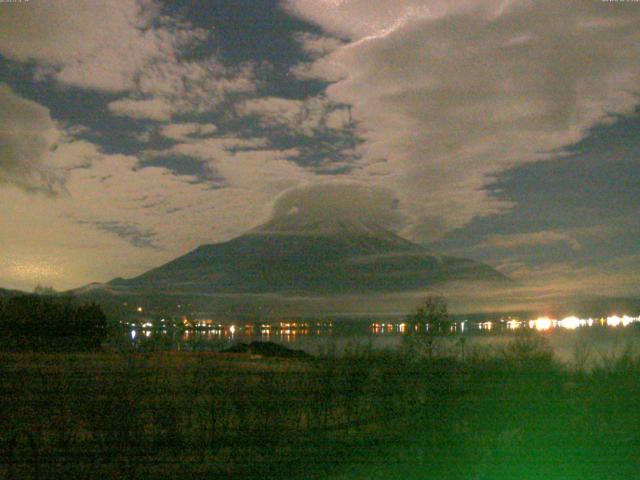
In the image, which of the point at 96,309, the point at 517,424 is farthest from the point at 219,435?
the point at 96,309

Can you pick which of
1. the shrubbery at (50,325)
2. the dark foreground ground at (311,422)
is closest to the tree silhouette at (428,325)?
the dark foreground ground at (311,422)

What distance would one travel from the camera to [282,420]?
1188 centimetres

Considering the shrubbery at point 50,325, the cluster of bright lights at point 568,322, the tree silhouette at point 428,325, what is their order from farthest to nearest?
1. the cluster of bright lights at point 568,322
2. the tree silhouette at point 428,325
3. the shrubbery at point 50,325

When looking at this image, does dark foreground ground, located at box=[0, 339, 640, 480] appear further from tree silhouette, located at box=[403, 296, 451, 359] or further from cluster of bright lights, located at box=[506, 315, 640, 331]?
cluster of bright lights, located at box=[506, 315, 640, 331]

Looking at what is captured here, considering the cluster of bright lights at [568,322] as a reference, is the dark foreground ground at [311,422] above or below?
below

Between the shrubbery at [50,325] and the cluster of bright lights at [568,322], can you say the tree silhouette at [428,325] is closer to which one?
the cluster of bright lights at [568,322]

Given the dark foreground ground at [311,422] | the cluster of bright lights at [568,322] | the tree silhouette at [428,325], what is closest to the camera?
the dark foreground ground at [311,422]

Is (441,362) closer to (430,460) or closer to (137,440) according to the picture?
(430,460)

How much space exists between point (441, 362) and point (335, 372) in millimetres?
3208

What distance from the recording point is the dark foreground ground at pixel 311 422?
407 inches

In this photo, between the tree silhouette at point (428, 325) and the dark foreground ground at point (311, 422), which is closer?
the dark foreground ground at point (311, 422)

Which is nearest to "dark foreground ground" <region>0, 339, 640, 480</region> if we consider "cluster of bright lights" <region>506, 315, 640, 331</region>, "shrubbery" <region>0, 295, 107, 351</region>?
"shrubbery" <region>0, 295, 107, 351</region>

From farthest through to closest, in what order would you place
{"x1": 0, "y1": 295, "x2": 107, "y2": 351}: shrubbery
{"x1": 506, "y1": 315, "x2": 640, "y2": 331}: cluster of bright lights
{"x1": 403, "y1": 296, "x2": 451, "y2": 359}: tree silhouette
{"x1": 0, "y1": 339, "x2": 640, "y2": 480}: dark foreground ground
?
{"x1": 506, "y1": 315, "x2": 640, "y2": 331}: cluster of bright lights
{"x1": 403, "y1": 296, "x2": 451, "y2": 359}: tree silhouette
{"x1": 0, "y1": 295, "x2": 107, "y2": 351}: shrubbery
{"x1": 0, "y1": 339, "x2": 640, "y2": 480}: dark foreground ground

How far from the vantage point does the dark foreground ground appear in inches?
407
